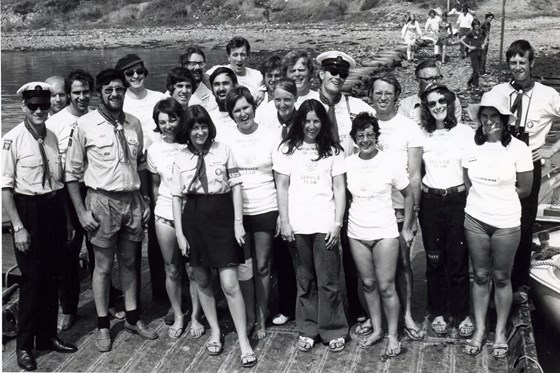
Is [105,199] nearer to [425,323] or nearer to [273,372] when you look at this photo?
[273,372]

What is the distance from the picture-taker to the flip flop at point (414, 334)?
5.30 meters

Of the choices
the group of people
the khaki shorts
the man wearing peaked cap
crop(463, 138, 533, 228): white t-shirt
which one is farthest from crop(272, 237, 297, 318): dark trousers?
the man wearing peaked cap

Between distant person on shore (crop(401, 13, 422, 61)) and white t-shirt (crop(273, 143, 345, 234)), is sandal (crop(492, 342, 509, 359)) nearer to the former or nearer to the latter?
white t-shirt (crop(273, 143, 345, 234))

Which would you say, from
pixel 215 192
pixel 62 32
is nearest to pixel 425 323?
pixel 215 192

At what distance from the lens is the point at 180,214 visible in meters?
5.03

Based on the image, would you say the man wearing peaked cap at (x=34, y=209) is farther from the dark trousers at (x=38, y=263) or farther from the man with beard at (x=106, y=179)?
the man with beard at (x=106, y=179)

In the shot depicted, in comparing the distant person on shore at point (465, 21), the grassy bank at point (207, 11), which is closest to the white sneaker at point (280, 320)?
the distant person on shore at point (465, 21)

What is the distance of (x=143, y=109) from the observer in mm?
5902

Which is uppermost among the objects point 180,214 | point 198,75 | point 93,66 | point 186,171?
point 198,75

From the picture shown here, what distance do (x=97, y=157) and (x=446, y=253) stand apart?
2.65 metres

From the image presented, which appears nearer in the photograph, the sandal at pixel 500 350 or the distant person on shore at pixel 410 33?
the sandal at pixel 500 350

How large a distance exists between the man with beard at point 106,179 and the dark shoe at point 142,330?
0.27 metres

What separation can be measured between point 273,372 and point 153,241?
1695 mm

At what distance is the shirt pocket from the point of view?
4816 millimetres
